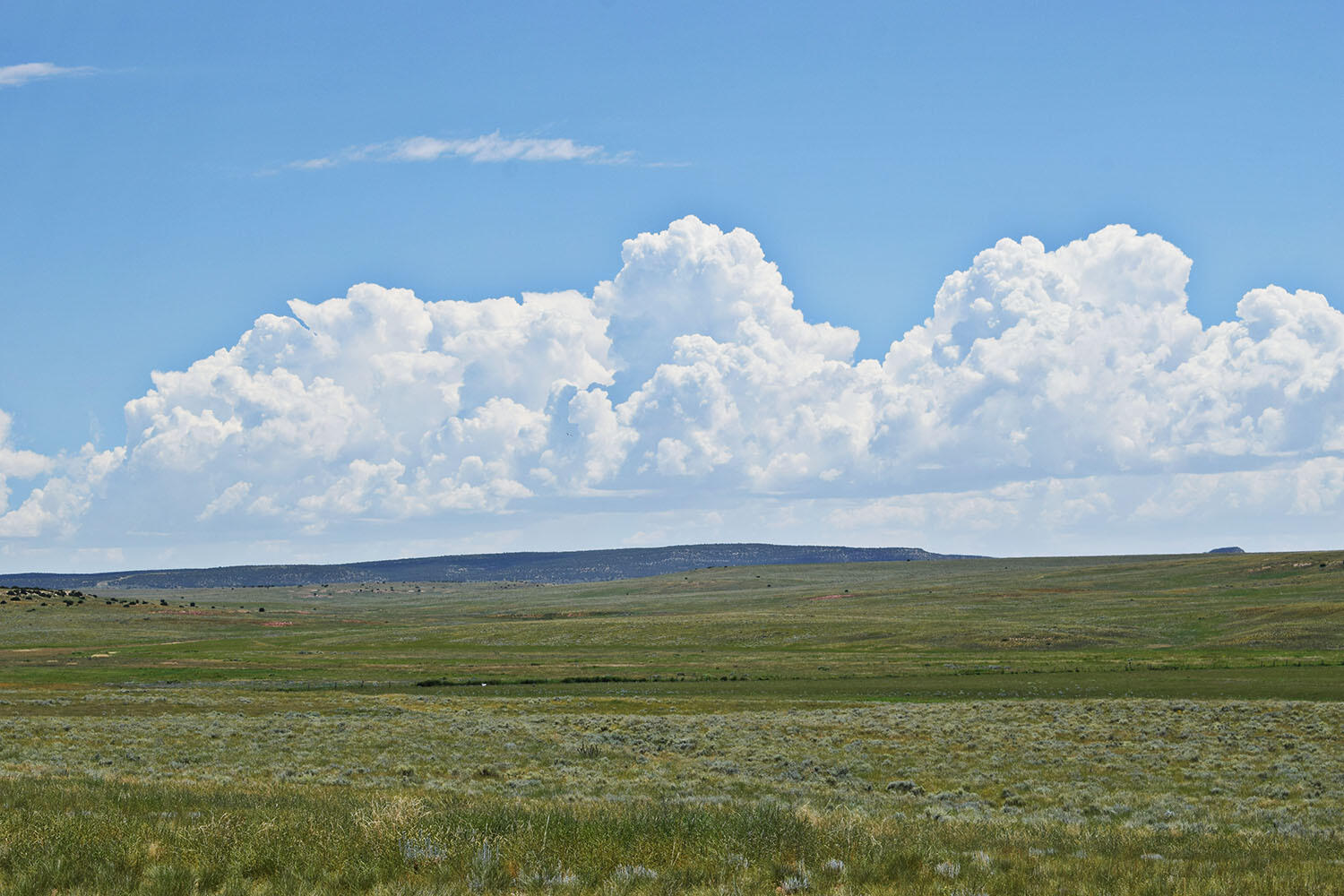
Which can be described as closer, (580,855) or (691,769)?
(580,855)

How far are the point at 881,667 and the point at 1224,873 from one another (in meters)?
60.6

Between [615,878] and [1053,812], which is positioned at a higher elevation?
[615,878]

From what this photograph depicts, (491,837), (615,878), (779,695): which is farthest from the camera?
(779,695)

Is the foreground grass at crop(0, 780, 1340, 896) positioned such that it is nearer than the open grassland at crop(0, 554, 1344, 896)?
Yes

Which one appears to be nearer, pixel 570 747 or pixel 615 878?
pixel 615 878

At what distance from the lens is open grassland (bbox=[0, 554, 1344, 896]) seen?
460 inches

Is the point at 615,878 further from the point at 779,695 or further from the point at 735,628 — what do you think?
the point at 735,628

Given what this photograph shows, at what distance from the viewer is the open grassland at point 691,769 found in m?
11.7

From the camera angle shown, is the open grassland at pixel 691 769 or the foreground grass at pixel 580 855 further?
the open grassland at pixel 691 769

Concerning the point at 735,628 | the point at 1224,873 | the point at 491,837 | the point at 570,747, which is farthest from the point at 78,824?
the point at 735,628

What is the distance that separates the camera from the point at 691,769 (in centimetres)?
2808

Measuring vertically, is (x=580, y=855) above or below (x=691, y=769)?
above

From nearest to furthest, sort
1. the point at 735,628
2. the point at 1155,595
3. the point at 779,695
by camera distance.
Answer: the point at 779,695, the point at 735,628, the point at 1155,595

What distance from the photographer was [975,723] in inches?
1497
